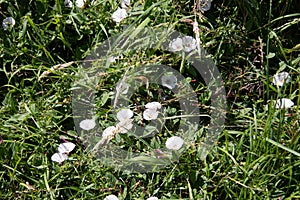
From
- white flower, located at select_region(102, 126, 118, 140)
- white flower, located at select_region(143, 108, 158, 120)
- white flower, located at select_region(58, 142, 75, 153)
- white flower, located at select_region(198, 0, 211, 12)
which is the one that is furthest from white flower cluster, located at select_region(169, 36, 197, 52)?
white flower, located at select_region(58, 142, 75, 153)

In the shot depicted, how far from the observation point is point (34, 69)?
7.32 feet

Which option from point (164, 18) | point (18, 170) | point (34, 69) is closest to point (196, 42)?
point (164, 18)

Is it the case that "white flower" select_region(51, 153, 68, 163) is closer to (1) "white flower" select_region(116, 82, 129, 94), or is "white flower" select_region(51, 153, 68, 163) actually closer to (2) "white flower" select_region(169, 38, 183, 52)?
(1) "white flower" select_region(116, 82, 129, 94)

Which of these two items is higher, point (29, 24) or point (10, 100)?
point (29, 24)

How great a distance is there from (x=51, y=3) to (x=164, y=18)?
49 cm

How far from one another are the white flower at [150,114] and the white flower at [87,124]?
0.18 meters

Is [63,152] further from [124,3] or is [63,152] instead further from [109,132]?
[124,3]

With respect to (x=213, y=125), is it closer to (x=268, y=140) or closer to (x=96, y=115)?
(x=268, y=140)

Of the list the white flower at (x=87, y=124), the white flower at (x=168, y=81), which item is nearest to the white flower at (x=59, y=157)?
the white flower at (x=87, y=124)

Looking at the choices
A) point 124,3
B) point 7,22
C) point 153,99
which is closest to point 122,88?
point 153,99

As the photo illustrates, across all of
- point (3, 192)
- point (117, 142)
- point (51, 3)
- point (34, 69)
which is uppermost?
point (51, 3)

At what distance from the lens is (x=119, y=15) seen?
2.25 meters

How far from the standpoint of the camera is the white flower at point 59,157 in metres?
2.07

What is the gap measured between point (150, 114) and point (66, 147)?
0.31 m
